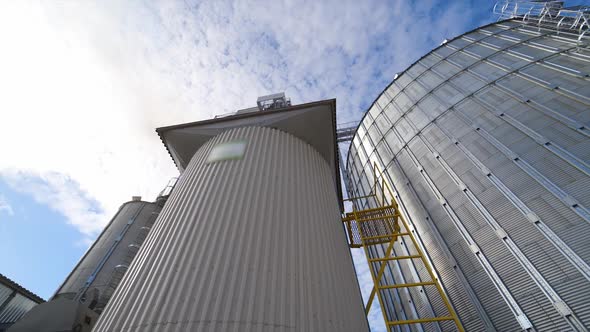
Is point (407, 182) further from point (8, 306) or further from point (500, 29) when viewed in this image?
point (8, 306)

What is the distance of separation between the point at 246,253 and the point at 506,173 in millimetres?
7000

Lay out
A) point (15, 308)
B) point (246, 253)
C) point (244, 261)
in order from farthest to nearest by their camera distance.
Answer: point (15, 308), point (246, 253), point (244, 261)

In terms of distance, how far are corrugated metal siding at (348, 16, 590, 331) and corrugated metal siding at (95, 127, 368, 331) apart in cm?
323

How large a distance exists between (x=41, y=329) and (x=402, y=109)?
541 inches

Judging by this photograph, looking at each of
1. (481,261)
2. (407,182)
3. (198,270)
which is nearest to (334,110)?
(407,182)

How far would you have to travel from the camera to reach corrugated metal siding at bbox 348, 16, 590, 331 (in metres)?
5.55

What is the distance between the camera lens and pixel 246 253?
520 cm

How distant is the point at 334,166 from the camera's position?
11008mm

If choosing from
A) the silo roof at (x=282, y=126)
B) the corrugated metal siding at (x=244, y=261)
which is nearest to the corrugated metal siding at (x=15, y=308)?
the silo roof at (x=282, y=126)

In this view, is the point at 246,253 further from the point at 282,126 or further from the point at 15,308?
the point at 15,308

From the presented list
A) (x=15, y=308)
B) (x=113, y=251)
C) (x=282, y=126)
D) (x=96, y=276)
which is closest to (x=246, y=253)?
(x=282, y=126)

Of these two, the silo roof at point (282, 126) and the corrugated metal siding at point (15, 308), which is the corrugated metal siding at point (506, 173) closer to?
the silo roof at point (282, 126)

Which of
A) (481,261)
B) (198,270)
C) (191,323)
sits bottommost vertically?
(191,323)

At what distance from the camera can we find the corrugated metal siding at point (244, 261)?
441 centimetres
